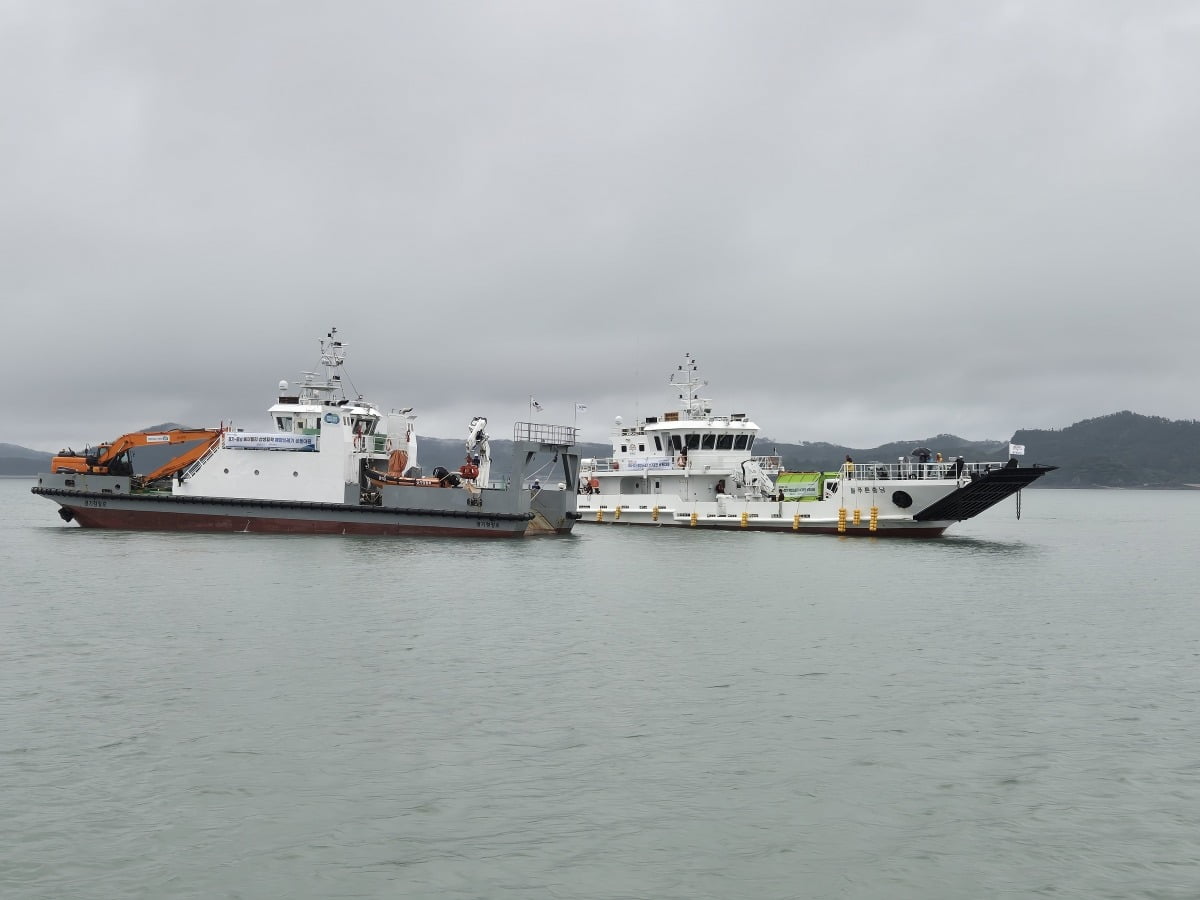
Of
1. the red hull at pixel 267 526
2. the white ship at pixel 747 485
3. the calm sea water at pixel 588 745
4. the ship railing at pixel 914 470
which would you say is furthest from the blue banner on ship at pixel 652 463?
the calm sea water at pixel 588 745

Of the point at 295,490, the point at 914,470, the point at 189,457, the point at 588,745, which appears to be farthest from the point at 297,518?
the point at 588,745

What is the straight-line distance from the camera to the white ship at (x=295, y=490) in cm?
4166

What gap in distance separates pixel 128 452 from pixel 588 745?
130 ft

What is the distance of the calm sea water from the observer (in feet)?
28.6

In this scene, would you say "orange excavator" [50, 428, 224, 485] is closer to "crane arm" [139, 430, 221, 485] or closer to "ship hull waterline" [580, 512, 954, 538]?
"crane arm" [139, 430, 221, 485]

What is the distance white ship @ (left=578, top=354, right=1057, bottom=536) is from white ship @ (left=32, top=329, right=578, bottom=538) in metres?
12.4

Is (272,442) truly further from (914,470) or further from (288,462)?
(914,470)

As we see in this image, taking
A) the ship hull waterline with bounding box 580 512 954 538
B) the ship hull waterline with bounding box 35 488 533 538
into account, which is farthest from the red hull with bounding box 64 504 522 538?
the ship hull waterline with bounding box 580 512 954 538

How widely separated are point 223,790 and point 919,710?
9.96 m

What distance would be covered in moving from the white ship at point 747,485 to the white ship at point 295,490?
487 inches

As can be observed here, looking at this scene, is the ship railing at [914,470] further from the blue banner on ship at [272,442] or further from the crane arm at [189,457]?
the crane arm at [189,457]

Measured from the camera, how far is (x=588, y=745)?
40.8 ft

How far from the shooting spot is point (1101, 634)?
21.7 metres

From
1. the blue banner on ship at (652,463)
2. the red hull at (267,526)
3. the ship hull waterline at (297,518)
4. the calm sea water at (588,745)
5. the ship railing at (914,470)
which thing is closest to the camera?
the calm sea water at (588,745)
